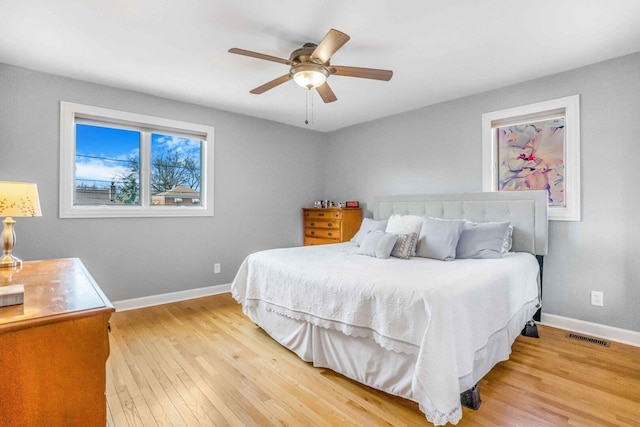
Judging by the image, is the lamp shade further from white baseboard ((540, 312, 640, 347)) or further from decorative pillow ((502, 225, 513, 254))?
white baseboard ((540, 312, 640, 347))

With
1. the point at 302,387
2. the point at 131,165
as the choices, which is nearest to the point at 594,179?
the point at 302,387

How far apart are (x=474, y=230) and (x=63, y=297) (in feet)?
9.71

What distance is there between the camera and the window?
3.27 metres

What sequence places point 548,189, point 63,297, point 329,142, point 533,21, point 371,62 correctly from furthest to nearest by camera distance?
point 329,142
point 548,189
point 371,62
point 533,21
point 63,297

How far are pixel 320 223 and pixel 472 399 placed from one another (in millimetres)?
3318

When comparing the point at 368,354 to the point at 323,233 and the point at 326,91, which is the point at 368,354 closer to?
the point at 326,91

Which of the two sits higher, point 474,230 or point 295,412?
point 474,230

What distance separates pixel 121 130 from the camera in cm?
361

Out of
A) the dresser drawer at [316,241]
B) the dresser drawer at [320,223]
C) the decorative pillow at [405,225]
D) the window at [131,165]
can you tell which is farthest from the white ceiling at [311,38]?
the dresser drawer at [316,241]

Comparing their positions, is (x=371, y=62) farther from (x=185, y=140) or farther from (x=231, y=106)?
(x=185, y=140)

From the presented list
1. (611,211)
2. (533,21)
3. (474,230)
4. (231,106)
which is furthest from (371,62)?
(611,211)

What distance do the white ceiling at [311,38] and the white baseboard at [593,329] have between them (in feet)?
7.71

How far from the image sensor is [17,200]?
1.86 metres

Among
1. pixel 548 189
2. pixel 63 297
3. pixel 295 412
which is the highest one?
pixel 548 189
